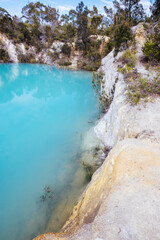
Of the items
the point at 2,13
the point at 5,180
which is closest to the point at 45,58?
the point at 2,13

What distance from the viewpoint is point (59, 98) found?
39.2 ft

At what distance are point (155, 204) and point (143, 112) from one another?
8.63ft

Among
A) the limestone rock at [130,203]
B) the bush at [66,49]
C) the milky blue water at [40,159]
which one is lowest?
the milky blue water at [40,159]

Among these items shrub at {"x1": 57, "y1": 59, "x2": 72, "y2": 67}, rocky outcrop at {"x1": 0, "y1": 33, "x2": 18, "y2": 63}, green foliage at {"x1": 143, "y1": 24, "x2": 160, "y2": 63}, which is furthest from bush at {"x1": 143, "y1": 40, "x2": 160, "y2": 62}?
rocky outcrop at {"x1": 0, "y1": 33, "x2": 18, "y2": 63}

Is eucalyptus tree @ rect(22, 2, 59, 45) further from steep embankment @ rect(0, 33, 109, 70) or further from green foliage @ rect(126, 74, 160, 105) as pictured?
green foliage @ rect(126, 74, 160, 105)

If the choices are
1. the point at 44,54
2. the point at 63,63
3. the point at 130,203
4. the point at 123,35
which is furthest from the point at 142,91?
the point at 44,54

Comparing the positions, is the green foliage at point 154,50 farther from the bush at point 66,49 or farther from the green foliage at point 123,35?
the bush at point 66,49

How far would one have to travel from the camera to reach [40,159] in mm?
5793

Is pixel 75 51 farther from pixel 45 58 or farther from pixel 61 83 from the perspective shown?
pixel 61 83

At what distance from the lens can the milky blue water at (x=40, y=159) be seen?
3.79 metres

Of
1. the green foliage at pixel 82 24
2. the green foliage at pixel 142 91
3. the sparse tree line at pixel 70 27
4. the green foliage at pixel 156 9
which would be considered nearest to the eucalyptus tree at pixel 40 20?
the sparse tree line at pixel 70 27

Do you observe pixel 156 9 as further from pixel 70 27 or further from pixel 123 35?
pixel 70 27

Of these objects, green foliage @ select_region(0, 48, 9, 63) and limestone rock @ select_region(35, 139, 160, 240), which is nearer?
limestone rock @ select_region(35, 139, 160, 240)

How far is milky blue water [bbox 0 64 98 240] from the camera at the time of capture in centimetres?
379
